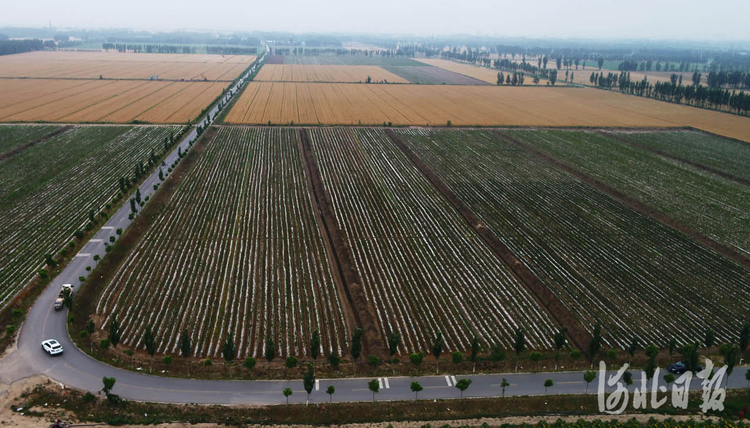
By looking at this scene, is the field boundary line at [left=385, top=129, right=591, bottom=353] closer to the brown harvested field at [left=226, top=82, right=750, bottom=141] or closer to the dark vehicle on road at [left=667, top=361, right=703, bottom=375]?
the dark vehicle on road at [left=667, top=361, right=703, bottom=375]

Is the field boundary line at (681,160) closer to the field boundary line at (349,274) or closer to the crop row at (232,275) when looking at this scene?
the field boundary line at (349,274)

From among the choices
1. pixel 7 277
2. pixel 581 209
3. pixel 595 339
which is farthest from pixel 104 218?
pixel 581 209

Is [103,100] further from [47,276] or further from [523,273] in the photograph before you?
[523,273]

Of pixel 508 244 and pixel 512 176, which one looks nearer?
pixel 508 244

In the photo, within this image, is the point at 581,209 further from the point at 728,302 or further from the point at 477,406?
the point at 477,406

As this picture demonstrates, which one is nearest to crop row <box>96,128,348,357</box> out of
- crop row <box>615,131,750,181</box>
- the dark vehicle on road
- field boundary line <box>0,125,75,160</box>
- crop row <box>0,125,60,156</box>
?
the dark vehicle on road

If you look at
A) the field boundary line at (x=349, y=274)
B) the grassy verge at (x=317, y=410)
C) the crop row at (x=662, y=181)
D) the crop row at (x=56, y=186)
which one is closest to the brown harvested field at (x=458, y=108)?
the crop row at (x=662, y=181)

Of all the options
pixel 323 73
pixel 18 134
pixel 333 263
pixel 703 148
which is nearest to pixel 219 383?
pixel 333 263
